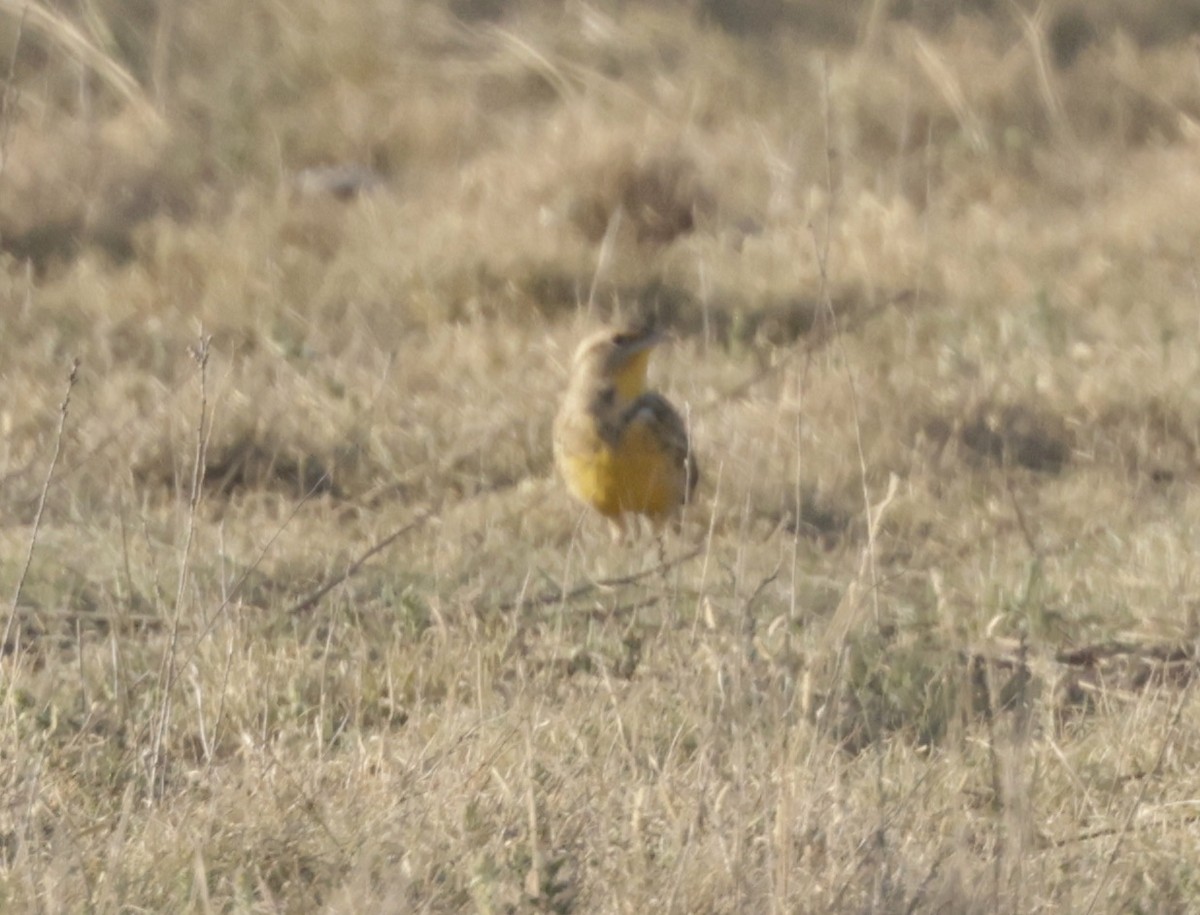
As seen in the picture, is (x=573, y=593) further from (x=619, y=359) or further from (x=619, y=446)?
(x=619, y=359)

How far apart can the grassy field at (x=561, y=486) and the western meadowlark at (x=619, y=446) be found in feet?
0.75

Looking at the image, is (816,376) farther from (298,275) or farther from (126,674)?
(126,674)

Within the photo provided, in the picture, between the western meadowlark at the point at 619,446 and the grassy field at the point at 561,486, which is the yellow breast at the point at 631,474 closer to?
the western meadowlark at the point at 619,446

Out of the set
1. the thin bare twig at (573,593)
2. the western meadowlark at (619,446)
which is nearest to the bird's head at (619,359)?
the western meadowlark at (619,446)

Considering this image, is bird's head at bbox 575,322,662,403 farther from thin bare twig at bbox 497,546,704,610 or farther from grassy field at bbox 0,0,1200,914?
thin bare twig at bbox 497,546,704,610

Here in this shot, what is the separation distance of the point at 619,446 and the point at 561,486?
0.60 meters

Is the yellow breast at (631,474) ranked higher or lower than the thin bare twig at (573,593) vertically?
lower

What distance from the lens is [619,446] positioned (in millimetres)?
6625

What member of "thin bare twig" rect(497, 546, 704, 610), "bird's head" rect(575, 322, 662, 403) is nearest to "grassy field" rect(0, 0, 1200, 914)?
"thin bare twig" rect(497, 546, 704, 610)

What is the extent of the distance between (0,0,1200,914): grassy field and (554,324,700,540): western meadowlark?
230mm

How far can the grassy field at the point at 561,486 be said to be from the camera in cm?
377

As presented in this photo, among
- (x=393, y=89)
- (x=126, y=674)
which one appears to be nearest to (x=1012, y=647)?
(x=126, y=674)

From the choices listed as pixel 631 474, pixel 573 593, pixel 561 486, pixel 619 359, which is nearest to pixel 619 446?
pixel 631 474

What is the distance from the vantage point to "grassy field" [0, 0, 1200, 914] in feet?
12.4
